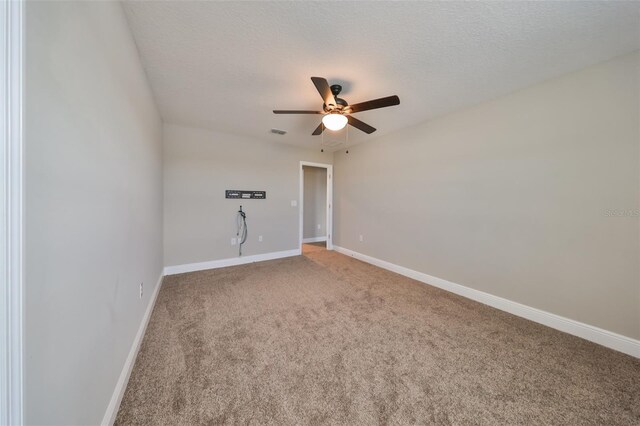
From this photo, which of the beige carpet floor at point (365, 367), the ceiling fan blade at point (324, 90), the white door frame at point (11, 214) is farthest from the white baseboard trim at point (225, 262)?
the white door frame at point (11, 214)

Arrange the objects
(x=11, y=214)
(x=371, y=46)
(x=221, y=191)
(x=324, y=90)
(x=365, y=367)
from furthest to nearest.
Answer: (x=221, y=191), (x=324, y=90), (x=371, y=46), (x=365, y=367), (x=11, y=214)

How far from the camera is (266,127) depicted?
3664 mm

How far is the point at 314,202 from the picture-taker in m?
6.49

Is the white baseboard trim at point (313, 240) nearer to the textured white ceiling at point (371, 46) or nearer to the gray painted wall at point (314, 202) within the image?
the gray painted wall at point (314, 202)

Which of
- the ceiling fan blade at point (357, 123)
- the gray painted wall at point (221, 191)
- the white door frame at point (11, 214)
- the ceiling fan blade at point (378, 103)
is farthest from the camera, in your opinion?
the gray painted wall at point (221, 191)

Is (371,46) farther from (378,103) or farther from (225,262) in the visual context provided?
(225,262)

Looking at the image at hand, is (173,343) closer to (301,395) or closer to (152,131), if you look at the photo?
(301,395)

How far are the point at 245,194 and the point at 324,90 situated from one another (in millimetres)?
2760

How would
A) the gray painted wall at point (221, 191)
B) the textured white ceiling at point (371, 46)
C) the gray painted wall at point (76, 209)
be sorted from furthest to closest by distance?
the gray painted wall at point (221, 191)
the textured white ceiling at point (371, 46)
the gray painted wall at point (76, 209)

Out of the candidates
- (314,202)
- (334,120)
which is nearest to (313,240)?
(314,202)

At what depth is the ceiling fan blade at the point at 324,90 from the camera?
6.01 feet

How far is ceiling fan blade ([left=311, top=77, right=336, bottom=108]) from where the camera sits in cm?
183

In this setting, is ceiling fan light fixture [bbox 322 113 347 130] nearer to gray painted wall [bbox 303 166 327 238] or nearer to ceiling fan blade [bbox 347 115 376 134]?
ceiling fan blade [bbox 347 115 376 134]

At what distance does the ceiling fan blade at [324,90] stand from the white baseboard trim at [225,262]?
3213mm
